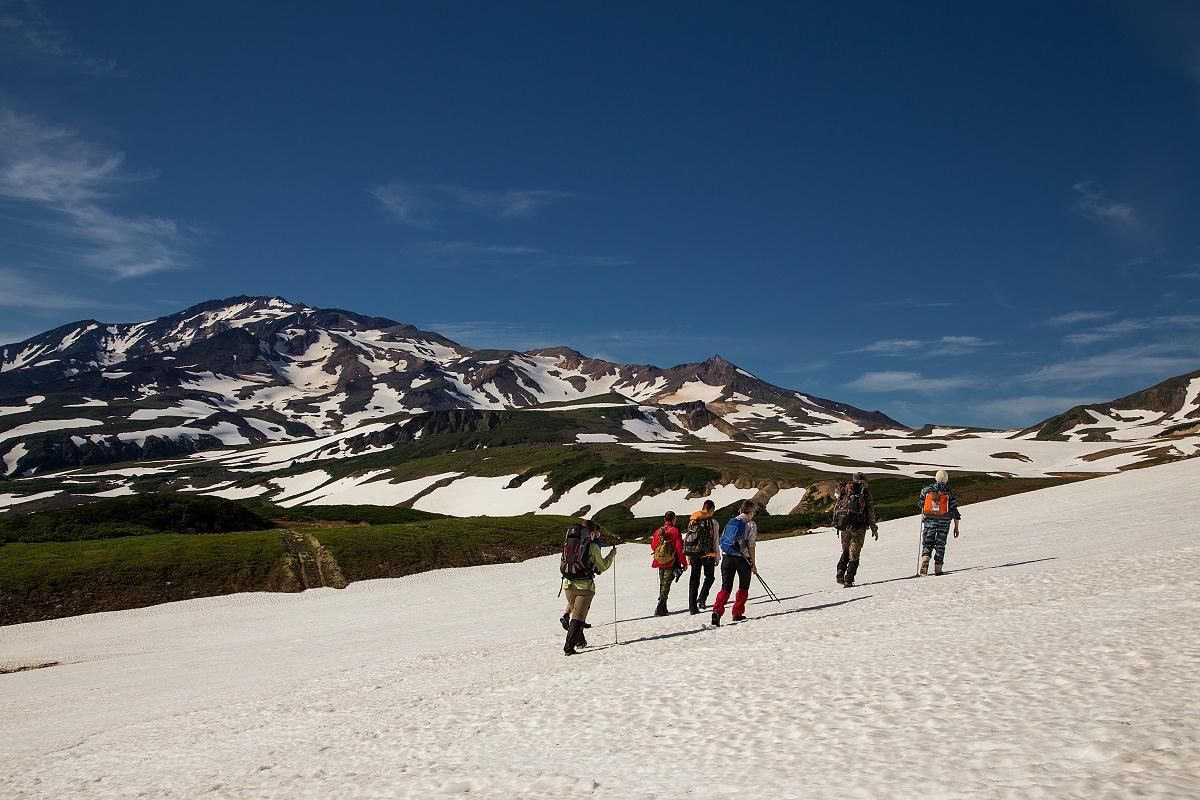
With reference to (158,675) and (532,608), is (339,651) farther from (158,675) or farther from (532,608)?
(532,608)

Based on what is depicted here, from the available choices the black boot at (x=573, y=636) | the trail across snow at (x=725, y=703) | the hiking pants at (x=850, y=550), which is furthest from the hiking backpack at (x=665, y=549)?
the hiking pants at (x=850, y=550)

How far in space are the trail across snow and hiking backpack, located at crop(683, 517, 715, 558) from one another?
1836 millimetres

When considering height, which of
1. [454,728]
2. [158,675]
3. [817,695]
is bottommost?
[158,675]

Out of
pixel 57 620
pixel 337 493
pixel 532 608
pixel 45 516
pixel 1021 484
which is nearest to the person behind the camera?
pixel 532 608

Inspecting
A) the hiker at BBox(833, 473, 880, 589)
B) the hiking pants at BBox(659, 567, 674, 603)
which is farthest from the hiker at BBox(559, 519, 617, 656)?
the hiker at BBox(833, 473, 880, 589)

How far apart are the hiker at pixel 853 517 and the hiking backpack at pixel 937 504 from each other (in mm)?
1611

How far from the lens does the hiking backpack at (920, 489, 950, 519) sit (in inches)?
899

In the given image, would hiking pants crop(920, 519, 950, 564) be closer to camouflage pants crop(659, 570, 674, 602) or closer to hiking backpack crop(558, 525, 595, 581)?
camouflage pants crop(659, 570, 674, 602)

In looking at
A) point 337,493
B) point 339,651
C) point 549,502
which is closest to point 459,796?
point 339,651

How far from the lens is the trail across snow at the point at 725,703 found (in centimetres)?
781

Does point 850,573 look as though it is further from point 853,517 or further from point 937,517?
point 937,517

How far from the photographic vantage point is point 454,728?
11828mm

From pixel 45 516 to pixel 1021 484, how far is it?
82.1 meters

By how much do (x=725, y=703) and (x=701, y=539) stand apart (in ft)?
32.0
